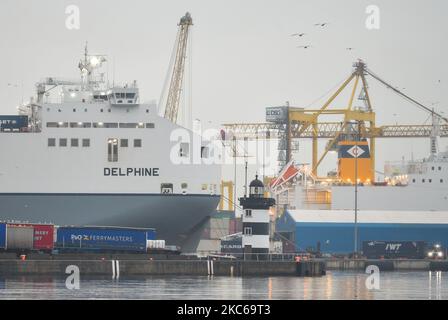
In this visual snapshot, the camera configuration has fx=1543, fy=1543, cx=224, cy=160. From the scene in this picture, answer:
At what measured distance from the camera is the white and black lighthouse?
289 feet

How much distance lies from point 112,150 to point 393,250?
25.1m

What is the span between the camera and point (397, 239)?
12088 cm

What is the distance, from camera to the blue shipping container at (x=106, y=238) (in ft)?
292

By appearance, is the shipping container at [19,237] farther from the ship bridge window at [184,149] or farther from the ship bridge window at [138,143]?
the ship bridge window at [184,149]

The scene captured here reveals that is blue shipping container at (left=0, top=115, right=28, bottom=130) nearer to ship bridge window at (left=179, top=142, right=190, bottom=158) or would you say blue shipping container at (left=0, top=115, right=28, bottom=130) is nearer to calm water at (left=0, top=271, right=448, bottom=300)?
ship bridge window at (left=179, top=142, right=190, bottom=158)

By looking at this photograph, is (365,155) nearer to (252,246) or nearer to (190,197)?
(190,197)

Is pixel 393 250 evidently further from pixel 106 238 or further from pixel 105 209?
pixel 106 238

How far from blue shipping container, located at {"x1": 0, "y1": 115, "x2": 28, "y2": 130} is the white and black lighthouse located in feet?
69.3

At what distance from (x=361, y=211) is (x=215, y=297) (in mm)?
52776

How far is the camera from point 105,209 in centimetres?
10081

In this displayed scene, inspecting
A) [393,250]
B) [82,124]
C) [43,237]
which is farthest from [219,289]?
[393,250]

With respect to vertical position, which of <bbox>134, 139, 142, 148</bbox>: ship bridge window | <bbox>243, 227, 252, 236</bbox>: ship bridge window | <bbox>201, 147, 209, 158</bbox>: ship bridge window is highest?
<bbox>134, 139, 142, 148</bbox>: ship bridge window

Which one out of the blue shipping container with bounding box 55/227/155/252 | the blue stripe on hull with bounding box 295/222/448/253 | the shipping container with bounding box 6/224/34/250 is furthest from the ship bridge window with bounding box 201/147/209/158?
the shipping container with bounding box 6/224/34/250

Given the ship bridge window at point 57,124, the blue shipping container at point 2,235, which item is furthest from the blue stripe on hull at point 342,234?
the blue shipping container at point 2,235
